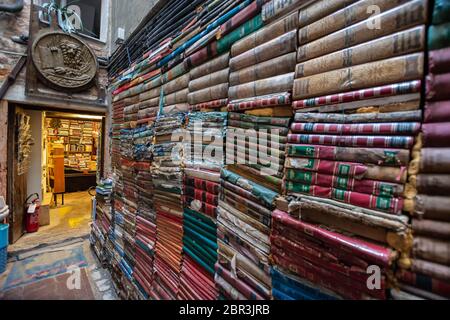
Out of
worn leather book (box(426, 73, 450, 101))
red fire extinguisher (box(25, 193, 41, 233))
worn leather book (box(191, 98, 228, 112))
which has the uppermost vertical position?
worn leather book (box(191, 98, 228, 112))

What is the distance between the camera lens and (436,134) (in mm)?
785

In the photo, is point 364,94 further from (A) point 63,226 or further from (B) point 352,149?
(A) point 63,226

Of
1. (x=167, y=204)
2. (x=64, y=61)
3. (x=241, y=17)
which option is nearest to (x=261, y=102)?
(x=241, y=17)

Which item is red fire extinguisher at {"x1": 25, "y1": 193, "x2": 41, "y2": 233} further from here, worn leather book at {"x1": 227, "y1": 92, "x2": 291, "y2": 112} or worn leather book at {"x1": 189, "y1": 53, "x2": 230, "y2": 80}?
worn leather book at {"x1": 227, "y1": 92, "x2": 291, "y2": 112}

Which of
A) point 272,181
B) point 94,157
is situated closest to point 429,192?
point 272,181

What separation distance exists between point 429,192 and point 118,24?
6467 millimetres

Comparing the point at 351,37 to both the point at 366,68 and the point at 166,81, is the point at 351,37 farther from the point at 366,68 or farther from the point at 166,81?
the point at 166,81

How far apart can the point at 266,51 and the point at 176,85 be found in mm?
1220

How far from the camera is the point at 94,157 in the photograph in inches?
493

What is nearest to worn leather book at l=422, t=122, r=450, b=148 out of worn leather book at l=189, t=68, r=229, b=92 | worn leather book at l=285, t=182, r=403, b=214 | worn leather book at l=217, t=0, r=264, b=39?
worn leather book at l=285, t=182, r=403, b=214

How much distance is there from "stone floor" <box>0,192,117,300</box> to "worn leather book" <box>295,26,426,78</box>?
419cm

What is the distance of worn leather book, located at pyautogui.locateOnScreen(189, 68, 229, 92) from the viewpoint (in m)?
1.72

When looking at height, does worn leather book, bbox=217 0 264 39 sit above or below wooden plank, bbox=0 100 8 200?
above

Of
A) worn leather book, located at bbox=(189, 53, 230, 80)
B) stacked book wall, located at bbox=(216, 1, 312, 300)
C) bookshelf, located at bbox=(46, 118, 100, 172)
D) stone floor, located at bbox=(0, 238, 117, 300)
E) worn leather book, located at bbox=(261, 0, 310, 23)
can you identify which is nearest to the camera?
worn leather book, located at bbox=(261, 0, 310, 23)
